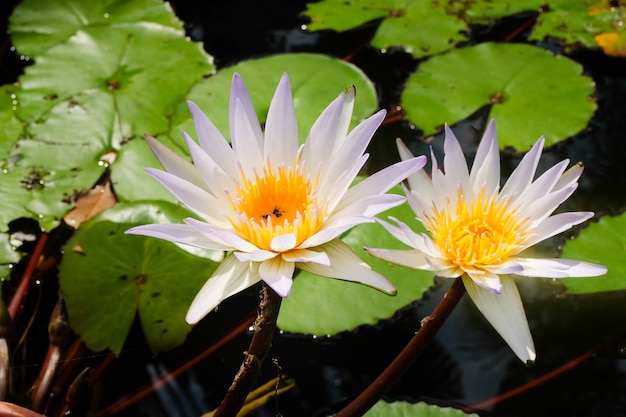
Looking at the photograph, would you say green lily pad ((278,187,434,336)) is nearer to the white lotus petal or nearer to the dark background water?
the dark background water

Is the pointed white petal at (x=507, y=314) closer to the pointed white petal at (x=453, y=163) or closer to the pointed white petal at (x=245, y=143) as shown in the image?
the pointed white petal at (x=453, y=163)

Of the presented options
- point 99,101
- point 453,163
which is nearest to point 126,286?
point 99,101

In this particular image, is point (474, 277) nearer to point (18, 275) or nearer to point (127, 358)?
point (127, 358)

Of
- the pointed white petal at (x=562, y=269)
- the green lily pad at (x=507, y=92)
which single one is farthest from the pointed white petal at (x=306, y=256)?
the green lily pad at (x=507, y=92)

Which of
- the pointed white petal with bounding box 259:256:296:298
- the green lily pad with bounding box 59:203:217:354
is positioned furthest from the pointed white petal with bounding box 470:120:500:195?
the green lily pad with bounding box 59:203:217:354

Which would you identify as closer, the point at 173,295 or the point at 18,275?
the point at 173,295

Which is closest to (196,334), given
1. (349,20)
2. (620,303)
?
(620,303)

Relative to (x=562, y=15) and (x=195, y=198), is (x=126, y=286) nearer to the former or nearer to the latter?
(x=195, y=198)
